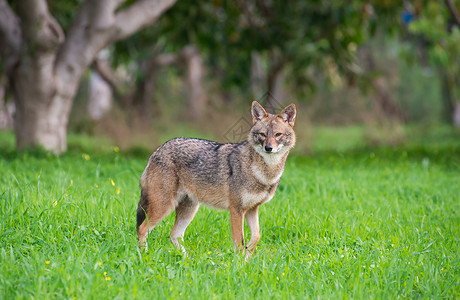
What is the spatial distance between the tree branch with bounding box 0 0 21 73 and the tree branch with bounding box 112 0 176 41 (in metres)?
2.03

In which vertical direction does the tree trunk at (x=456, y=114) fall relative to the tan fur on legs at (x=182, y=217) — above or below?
below

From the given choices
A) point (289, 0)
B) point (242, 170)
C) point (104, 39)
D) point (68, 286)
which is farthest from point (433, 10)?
point (68, 286)

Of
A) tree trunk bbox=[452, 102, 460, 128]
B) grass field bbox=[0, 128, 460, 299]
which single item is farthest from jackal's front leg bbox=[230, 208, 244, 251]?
tree trunk bbox=[452, 102, 460, 128]

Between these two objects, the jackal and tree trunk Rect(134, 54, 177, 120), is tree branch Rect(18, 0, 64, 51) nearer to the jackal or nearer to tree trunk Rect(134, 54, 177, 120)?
the jackal

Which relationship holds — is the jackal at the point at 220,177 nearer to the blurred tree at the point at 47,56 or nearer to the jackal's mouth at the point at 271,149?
the jackal's mouth at the point at 271,149

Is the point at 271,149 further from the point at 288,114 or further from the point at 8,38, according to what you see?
the point at 8,38

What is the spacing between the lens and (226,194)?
5469 mm

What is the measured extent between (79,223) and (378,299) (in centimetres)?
303

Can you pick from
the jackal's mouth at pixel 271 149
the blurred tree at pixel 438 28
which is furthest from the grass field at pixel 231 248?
Result: the blurred tree at pixel 438 28

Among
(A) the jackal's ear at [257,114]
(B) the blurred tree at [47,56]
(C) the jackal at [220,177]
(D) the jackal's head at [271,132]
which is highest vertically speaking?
(B) the blurred tree at [47,56]

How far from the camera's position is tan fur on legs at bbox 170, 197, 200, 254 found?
5645 mm

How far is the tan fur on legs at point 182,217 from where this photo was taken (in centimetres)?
564

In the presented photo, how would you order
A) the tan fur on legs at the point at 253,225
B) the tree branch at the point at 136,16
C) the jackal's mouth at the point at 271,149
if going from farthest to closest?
1. the tree branch at the point at 136,16
2. the tan fur on legs at the point at 253,225
3. the jackal's mouth at the point at 271,149

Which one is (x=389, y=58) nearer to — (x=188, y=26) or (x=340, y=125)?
(x=340, y=125)
